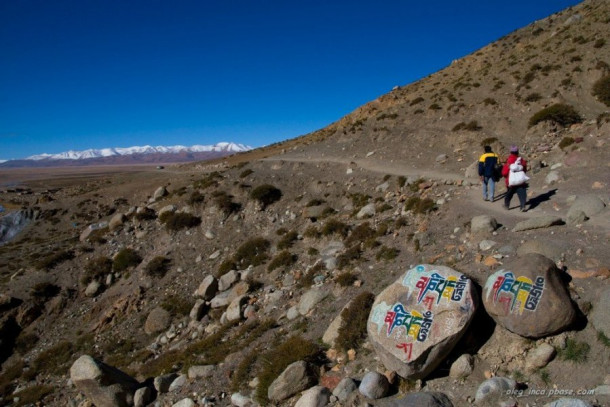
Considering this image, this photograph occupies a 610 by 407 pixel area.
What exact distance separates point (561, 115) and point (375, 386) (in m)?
28.3

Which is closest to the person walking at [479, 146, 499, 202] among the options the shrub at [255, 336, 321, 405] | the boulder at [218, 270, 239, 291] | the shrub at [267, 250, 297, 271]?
the shrub at [267, 250, 297, 271]

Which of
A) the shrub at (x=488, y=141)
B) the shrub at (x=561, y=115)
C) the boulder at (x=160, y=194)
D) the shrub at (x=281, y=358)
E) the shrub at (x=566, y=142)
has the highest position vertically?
the shrub at (x=561, y=115)

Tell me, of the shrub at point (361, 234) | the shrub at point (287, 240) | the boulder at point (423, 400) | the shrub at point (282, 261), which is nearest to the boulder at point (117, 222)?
the shrub at point (287, 240)

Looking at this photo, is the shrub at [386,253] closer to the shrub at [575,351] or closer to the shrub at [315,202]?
the shrub at [575,351]

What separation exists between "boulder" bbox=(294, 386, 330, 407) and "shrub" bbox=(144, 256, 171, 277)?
736 inches

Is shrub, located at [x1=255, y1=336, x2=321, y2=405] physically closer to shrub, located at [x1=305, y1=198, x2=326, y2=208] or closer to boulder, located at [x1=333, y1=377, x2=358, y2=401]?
boulder, located at [x1=333, y1=377, x2=358, y2=401]

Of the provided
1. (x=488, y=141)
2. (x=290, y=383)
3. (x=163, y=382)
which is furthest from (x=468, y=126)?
(x=163, y=382)

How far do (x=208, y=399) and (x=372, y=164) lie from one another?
25774 millimetres

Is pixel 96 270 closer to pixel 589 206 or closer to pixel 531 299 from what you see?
pixel 531 299

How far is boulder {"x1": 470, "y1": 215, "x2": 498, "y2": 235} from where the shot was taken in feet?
41.4

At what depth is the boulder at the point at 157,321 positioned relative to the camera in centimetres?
2012

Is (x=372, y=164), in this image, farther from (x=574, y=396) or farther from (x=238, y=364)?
(x=574, y=396)

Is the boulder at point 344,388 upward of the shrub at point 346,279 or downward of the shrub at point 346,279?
downward

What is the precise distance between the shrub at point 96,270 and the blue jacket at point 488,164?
26709 mm
